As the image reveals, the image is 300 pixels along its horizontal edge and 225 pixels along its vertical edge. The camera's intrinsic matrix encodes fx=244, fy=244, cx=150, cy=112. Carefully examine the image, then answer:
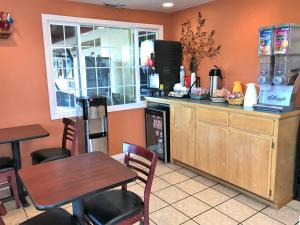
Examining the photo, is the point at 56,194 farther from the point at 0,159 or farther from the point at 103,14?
the point at 103,14

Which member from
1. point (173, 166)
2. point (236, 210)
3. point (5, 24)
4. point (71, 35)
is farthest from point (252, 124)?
point (5, 24)

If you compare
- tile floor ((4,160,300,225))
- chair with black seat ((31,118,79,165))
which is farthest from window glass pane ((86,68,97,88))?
tile floor ((4,160,300,225))

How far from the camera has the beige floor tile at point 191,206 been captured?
2.46 metres

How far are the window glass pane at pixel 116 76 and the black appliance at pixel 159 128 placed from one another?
0.60m

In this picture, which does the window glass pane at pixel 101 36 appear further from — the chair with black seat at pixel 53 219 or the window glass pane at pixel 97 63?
the chair with black seat at pixel 53 219

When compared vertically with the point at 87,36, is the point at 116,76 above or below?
below

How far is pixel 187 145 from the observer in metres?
3.35

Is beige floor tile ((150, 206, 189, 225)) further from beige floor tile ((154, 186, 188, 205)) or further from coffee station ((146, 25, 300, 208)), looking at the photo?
coffee station ((146, 25, 300, 208))

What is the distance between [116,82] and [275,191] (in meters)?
2.60

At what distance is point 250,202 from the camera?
2.62 m

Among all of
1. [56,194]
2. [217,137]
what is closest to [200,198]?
[217,137]

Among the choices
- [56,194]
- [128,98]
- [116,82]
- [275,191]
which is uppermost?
[116,82]

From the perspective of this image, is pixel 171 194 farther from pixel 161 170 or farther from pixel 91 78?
pixel 91 78

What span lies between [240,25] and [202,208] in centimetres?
227
